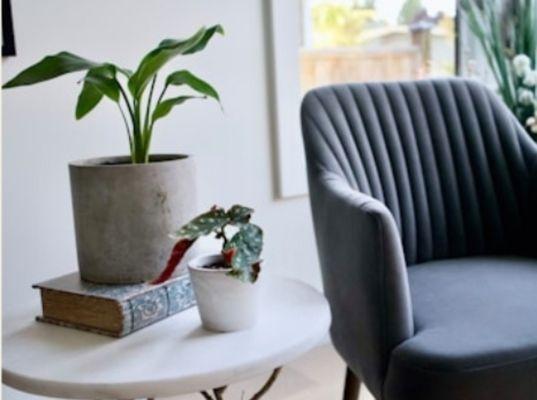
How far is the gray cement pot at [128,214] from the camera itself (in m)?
0.88

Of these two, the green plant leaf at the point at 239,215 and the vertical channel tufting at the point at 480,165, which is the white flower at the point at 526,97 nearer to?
the vertical channel tufting at the point at 480,165

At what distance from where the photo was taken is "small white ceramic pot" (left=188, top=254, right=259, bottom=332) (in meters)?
0.82

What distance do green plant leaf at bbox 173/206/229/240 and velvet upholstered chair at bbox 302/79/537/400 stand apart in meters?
0.28

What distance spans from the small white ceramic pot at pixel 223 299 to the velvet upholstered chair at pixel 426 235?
27cm

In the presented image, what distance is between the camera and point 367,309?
1063 mm

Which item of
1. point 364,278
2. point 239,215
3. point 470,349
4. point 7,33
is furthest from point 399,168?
point 7,33

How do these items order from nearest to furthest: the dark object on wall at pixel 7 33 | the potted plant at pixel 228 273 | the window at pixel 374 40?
the potted plant at pixel 228 273
the dark object on wall at pixel 7 33
the window at pixel 374 40

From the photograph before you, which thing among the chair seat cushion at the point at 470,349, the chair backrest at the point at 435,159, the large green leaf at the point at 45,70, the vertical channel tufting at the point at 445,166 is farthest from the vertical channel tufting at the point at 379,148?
the large green leaf at the point at 45,70

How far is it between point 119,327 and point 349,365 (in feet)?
1.78

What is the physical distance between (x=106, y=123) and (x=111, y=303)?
70 cm

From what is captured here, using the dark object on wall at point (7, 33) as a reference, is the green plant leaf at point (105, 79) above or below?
below

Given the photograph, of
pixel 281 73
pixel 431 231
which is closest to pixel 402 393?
pixel 431 231

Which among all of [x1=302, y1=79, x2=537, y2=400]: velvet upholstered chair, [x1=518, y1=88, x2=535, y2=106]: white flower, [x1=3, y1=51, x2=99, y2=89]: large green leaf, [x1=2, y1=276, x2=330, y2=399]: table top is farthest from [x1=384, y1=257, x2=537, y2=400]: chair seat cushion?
[x1=518, y1=88, x2=535, y2=106]: white flower

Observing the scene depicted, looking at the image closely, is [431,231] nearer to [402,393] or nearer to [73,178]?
[402,393]
